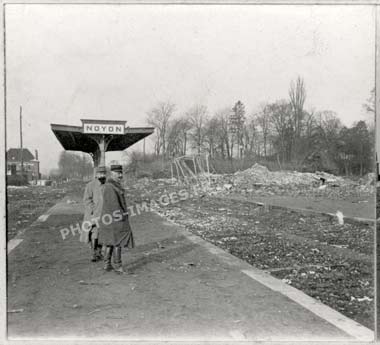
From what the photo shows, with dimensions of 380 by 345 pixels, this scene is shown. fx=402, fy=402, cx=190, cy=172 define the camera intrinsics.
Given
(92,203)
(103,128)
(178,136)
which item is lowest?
(92,203)

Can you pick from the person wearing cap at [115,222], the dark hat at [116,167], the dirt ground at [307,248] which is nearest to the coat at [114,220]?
the person wearing cap at [115,222]

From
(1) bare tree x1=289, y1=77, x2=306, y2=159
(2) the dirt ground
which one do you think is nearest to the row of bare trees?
(1) bare tree x1=289, y1=77, x2=306, y2=159

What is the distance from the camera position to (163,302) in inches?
171

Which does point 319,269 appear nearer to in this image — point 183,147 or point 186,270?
point 186,270

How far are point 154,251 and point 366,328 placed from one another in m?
4.43

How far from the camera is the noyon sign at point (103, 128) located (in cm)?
912

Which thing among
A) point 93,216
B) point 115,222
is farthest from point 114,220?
point 93,216

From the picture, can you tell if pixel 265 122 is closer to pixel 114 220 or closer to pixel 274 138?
pixel 274 138

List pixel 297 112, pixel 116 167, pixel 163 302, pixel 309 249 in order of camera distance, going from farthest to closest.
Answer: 1. pixel 297 112
2. pixel 309 249
3. pixel 116 167
4. pixel 163 302

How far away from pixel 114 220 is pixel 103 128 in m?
3.99

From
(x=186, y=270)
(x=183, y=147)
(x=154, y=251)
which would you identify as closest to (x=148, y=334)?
(x=186, y=270)

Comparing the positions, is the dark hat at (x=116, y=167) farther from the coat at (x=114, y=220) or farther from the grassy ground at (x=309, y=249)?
the grassy ground at (x=309, y=249)

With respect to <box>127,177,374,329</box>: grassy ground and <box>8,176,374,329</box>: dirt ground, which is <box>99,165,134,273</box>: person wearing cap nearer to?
<box>8,176,374,329</box>: dirt ground

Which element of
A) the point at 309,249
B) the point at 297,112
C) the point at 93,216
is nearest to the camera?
the point at 93,216
